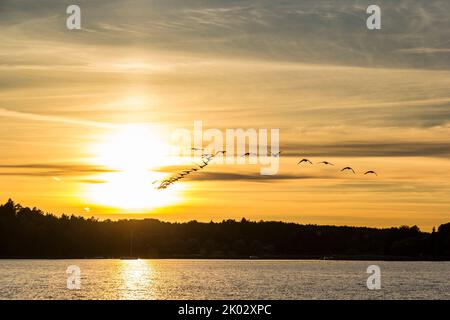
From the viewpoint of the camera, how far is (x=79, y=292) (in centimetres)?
11088
